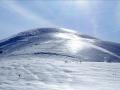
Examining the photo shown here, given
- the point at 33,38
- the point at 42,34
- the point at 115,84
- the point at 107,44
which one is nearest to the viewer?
the point at 115,84

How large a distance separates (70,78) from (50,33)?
8984cm

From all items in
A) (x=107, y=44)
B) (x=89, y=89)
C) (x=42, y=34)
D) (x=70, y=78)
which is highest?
(x=42, y=34)

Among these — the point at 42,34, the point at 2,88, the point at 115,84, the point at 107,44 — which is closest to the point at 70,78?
the point at 115,84

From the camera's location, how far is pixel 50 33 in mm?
112188

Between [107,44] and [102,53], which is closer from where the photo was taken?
[102,53]

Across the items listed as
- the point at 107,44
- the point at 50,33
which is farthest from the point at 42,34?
the point at 107,44

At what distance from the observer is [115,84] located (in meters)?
20.3

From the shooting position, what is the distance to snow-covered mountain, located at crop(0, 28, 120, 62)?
2753 inches

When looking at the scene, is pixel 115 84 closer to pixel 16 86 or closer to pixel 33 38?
pixel 16 86

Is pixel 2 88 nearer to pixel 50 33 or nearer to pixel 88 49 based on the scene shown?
pixel 88 49

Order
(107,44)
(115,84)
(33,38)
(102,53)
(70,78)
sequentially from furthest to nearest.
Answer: (33,38)
(107,44)
(102,53)
(70,78)
(115,84)

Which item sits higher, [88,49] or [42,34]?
[42,34]

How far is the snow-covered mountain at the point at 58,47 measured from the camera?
229 feet

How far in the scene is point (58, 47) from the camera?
82.4 m
